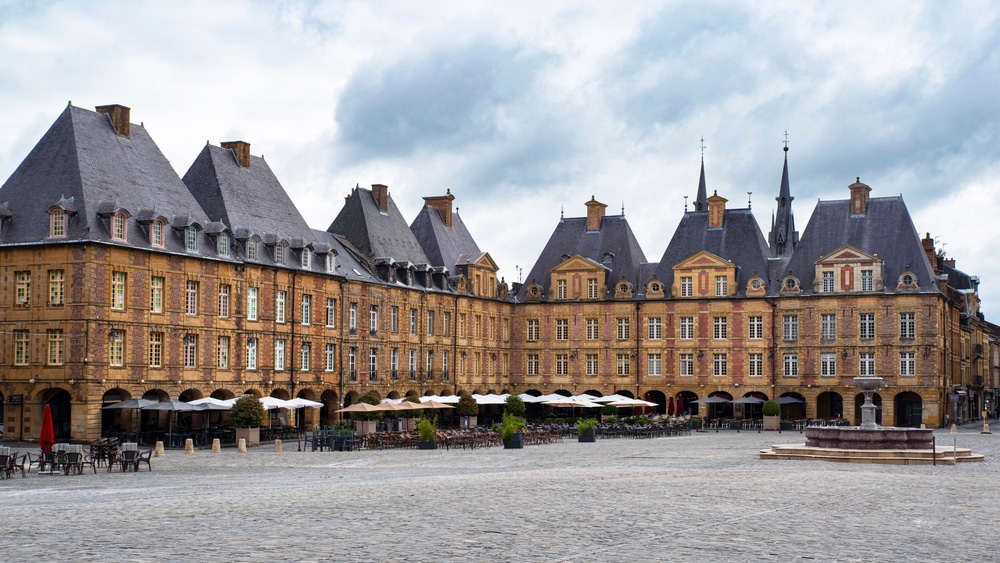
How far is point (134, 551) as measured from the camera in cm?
1407

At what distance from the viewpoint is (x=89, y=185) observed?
149 feet

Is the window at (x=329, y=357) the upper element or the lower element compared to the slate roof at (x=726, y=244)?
lower

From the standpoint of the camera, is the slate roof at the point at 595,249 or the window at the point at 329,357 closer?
the window at the point at 329,357

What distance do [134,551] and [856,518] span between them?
10223mm

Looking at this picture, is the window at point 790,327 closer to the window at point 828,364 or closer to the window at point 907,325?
the window at point 828,364

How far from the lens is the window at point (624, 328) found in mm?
70312

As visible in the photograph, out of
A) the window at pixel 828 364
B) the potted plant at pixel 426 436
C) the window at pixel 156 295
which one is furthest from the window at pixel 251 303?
the window at pixel 828 364

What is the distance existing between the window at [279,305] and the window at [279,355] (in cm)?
97

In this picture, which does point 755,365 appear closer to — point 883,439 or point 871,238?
point 871,238

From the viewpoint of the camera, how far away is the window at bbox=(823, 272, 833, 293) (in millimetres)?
65750

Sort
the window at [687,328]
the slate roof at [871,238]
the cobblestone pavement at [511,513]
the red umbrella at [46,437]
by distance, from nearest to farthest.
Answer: the cobblestone pavement at [511,513] < the red umbrella at [46,437] < the slate roof at [871,238] < the window at [687,328]

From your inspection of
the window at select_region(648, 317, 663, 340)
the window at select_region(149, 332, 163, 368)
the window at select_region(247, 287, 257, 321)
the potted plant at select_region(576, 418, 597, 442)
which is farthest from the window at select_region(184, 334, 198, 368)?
the window at select_region(648, 317, 663, 340)

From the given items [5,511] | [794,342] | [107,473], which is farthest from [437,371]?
[5,511]

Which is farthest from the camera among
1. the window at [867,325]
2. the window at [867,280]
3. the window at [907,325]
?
the window at [867,325]
